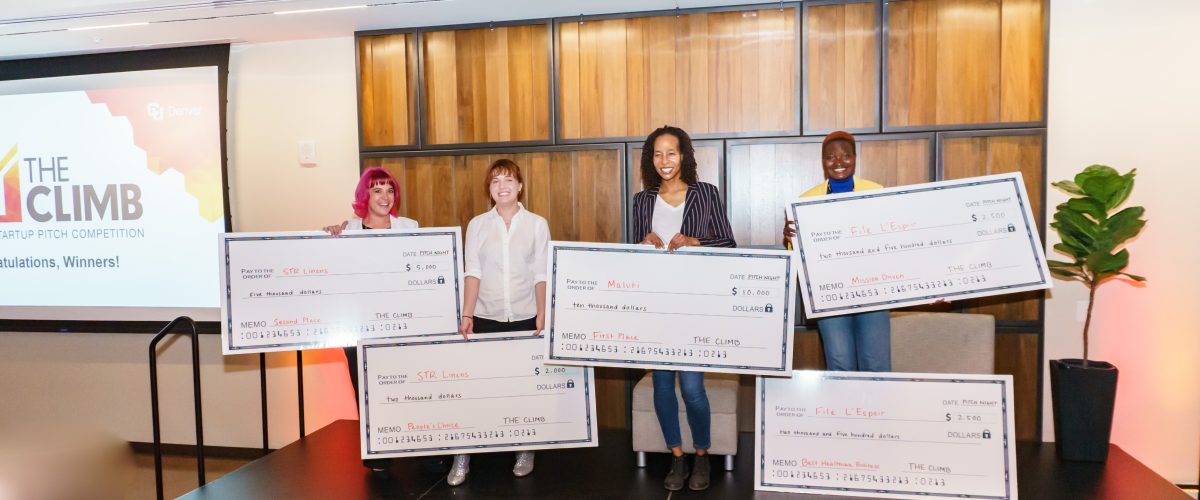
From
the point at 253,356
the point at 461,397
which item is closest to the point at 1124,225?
the point at 461,397

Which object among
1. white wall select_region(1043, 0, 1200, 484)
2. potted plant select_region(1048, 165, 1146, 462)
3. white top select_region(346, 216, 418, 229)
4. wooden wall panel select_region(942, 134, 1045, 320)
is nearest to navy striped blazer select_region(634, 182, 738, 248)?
white top select_region(346, 216, 418, 229)

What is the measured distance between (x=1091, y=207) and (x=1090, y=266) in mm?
265

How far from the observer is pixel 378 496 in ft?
9.30

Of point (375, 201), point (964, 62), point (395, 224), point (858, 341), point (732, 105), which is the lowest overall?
point (858, 341)

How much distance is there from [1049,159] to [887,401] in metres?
1.77

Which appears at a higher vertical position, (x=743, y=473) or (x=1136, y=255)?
(x=1136, y=255)

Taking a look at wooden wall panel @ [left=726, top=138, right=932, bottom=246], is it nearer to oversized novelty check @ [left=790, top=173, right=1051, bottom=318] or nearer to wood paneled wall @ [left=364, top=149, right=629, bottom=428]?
wood paneled wall @ [left=364, top=149, right=629, bottom=428]

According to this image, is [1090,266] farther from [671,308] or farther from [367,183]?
[367,183]

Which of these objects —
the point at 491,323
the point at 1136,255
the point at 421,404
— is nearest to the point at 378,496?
the point at 421,404

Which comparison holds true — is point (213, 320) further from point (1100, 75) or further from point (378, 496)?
point (1100, 75)

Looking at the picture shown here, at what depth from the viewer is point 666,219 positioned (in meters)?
2.73

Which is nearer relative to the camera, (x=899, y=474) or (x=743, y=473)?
(x=899, y=474)

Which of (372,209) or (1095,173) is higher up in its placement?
(1095,173)

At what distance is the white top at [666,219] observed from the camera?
2715mm
